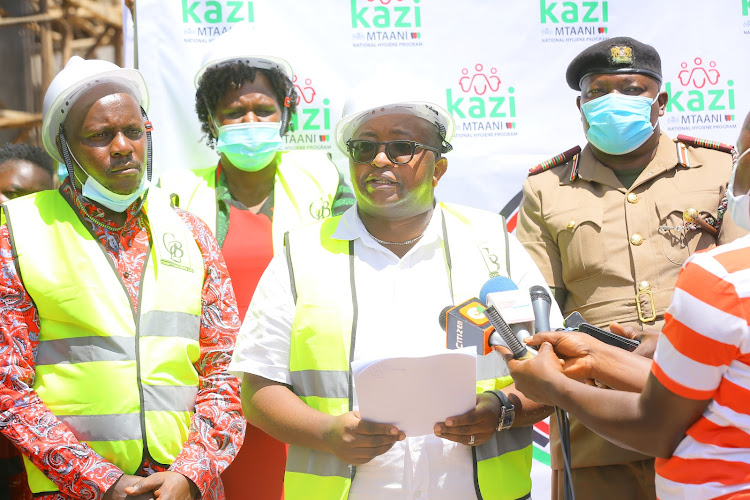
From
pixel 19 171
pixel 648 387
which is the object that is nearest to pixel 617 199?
pixel 648 387

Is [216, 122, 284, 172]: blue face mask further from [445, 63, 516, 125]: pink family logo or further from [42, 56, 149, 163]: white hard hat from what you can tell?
[445, 63, 516, 125]: pink family logo

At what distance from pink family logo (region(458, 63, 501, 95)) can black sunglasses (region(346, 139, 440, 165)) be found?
197cm

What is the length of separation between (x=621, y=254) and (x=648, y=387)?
6.11ft

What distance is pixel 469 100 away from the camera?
17.1 ft

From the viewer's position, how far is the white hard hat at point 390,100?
3.34 m

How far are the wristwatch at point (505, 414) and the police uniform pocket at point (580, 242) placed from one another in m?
1.23

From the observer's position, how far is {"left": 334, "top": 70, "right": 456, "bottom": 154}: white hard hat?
3.34m

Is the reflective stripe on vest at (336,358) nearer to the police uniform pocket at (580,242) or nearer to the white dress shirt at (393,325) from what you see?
the white dress shirt at (393,325)

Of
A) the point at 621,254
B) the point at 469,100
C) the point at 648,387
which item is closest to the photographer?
the point at 648,387

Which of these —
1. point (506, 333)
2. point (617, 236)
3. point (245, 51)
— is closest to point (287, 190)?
point (245, 51)

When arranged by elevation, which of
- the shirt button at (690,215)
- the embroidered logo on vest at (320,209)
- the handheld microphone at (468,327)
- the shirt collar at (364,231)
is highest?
the embroidered logo on vest at (320,209)

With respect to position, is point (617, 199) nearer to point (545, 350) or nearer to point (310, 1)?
point (545, 350)

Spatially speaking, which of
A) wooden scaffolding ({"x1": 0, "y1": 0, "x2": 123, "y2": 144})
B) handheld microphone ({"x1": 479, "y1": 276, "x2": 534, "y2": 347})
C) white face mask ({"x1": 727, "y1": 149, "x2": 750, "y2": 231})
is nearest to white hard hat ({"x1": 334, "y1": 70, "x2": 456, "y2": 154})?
handheld microphone ({"x1": 479, "y1": 276, "x2": 534, "y2": 347})

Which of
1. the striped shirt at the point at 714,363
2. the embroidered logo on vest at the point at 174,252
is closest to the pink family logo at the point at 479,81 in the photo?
the embroidered logo on vest at the point at 174,252
